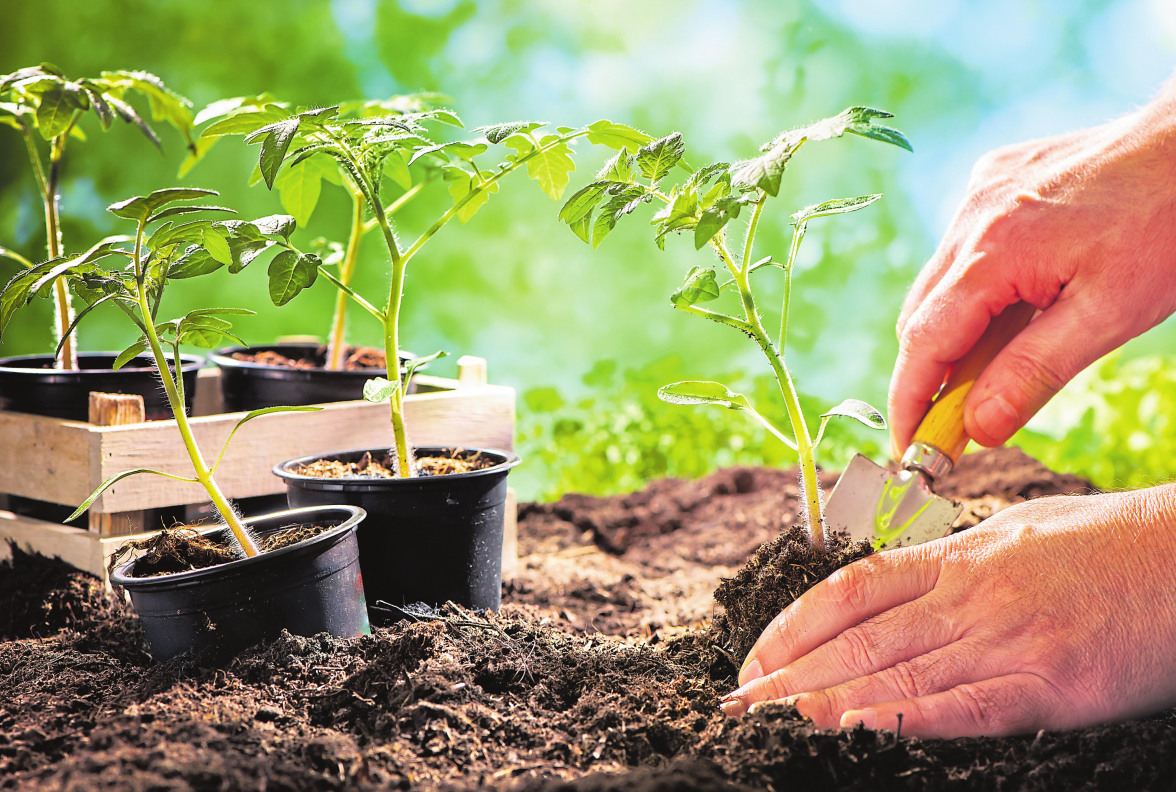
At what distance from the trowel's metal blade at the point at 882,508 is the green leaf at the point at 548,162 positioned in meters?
0.62

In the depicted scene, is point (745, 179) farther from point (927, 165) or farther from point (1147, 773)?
point (927, 165)

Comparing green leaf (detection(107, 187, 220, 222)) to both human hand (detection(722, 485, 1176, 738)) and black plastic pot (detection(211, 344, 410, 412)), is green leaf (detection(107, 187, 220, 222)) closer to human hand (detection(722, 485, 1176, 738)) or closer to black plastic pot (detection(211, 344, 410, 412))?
black plastic pot (detection(211, 344, 410, 412))

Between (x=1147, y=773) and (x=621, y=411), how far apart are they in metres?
2.39

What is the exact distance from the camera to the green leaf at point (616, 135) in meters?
1.23

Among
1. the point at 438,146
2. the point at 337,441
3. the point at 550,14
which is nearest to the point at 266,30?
the point at 550,14

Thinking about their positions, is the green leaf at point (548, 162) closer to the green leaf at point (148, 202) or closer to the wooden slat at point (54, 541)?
the green leaf at point (148, 202)

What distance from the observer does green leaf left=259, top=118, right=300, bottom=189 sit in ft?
3.26

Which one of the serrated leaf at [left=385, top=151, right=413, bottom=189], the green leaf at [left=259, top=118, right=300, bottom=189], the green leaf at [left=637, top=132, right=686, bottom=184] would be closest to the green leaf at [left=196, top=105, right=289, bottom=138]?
the green leaf at [left=259, top=118, right=300, bottom=189]

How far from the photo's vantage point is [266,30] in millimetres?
2949

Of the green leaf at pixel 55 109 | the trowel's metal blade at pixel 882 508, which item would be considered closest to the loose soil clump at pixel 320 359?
the green leaf at pixel 55 109

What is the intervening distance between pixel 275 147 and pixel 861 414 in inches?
30.2

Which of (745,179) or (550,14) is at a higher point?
(550,14)

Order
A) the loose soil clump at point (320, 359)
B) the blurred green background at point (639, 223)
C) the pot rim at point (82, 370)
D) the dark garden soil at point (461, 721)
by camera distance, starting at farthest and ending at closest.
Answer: the blurred green background at point (639, 223), the loose soil clump at point (320, 359), the pot rim at point (82, 370), the dark garden soil at point (461, 721)

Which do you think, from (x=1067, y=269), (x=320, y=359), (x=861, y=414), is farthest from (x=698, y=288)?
(x=320, y=359)
